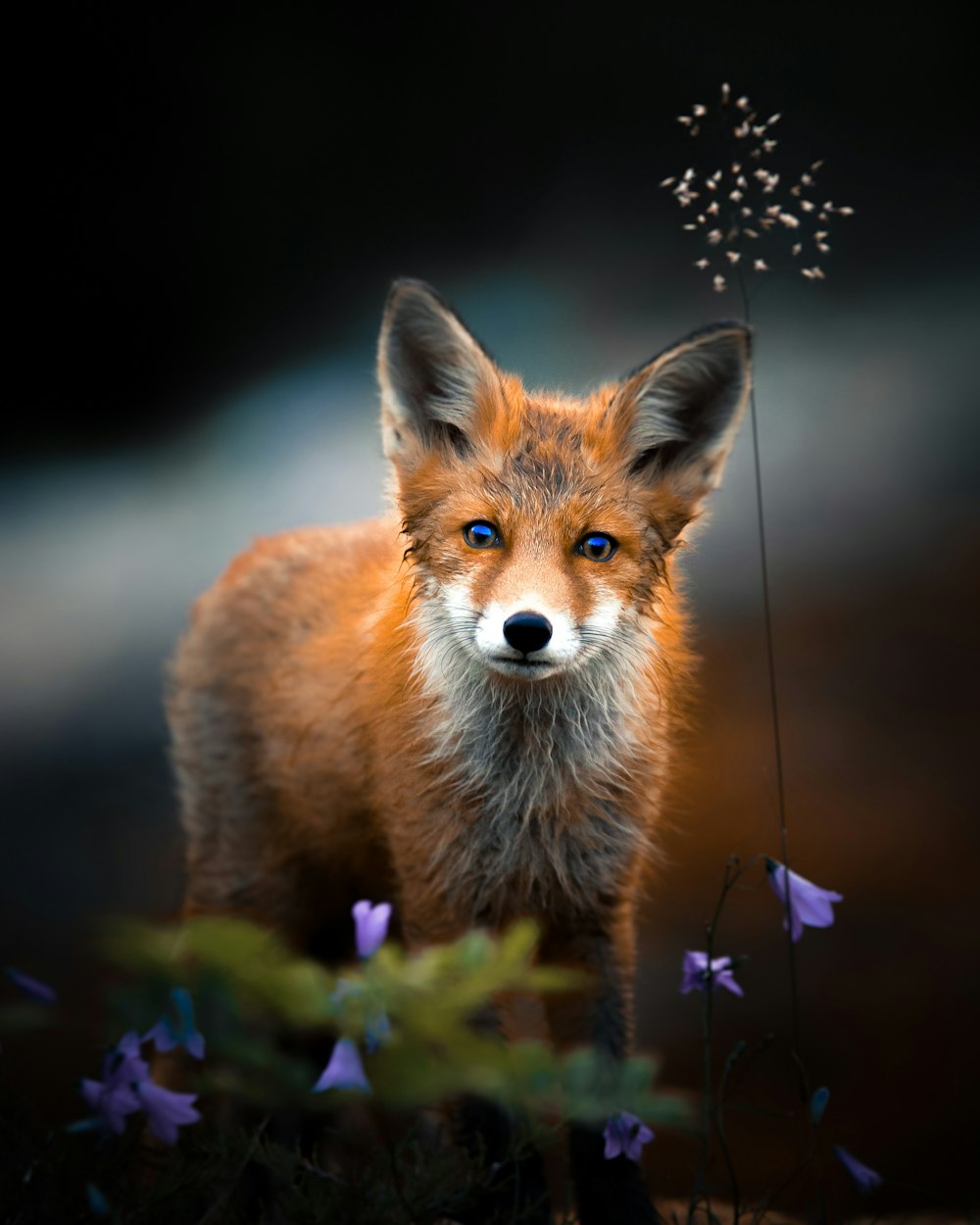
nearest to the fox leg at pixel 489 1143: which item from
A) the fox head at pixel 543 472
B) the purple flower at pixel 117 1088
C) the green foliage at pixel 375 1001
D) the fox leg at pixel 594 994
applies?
the fox leg at pixel 594 994

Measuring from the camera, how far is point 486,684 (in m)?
1.61

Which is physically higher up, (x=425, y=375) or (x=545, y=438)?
(x=425, y=375)

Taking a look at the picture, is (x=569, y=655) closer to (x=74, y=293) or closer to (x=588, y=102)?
(x=588, y=102)

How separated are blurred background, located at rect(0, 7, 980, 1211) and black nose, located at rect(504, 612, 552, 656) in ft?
2.20

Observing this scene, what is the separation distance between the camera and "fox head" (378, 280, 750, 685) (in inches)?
57.3

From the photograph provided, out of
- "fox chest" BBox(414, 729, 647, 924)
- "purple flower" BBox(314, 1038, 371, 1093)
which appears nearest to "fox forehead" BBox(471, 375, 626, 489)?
"fox chest" BBox(414, 729, 647, 924)

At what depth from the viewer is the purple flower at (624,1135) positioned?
146cm

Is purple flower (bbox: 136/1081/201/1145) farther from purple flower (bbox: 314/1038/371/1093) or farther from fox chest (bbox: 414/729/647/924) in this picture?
fox chest (bbox: 414/729/647/924)

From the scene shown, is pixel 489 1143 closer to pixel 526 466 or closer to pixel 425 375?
pixel 526 466

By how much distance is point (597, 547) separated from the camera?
1487 millimetres

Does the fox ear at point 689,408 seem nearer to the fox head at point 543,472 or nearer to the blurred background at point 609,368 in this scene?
the fox head at point 543,472

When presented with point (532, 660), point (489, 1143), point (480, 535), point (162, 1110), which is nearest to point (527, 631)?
point (532, 660)

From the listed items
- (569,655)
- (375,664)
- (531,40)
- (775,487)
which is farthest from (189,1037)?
(531,40)

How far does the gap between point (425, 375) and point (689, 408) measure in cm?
41
